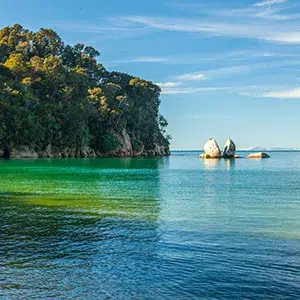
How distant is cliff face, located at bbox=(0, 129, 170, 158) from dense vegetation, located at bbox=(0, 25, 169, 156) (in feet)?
0.64

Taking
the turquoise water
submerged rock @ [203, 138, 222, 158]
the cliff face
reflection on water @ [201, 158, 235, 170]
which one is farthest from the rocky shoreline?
the turquoise water

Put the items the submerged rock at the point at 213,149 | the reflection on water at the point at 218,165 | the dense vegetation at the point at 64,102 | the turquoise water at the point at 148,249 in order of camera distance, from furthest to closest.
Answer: the submerged rock at the point at 213,149, the dense vegetation at the point at 64,102, the reflection on water at the point at 218,165, the turquoise water at the point at 148,249

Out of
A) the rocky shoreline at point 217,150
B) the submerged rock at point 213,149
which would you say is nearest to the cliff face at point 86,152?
the rocky shoreline at point 217,150

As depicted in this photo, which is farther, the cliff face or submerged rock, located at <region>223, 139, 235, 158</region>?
submerged rock, located at <region>223, 139, 235, 158</region>

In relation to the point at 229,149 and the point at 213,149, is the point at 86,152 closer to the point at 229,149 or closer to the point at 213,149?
the point at 213,149

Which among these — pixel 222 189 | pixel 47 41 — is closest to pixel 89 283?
pixel 222 189

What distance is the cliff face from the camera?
78.3 metres

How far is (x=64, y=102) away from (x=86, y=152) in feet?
35.8

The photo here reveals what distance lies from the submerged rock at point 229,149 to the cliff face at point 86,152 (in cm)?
2132

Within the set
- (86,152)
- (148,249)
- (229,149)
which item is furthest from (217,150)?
(148,249)

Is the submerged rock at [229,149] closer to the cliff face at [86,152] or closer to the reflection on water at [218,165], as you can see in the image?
the reflection on water at [218,165]

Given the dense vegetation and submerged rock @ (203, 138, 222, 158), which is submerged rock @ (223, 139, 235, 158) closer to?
submerged rock @ (203, 138, 222, 158)

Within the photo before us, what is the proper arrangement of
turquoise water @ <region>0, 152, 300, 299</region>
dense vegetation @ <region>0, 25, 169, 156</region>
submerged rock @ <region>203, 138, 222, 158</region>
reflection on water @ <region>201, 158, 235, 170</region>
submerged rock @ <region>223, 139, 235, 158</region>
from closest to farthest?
turquoise water @ <region>0, 152, 300, 299</region> < reflection on water @ <region>201, 158, 235, 170</region> < dense vegetation @ <region>0, 25, 169, 156</region> < submerged rock @ <region>203, 138, 222, 158</region> < submerged rock @ <region>223, 139, 235, 158</region>

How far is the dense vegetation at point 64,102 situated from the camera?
3029 inches
